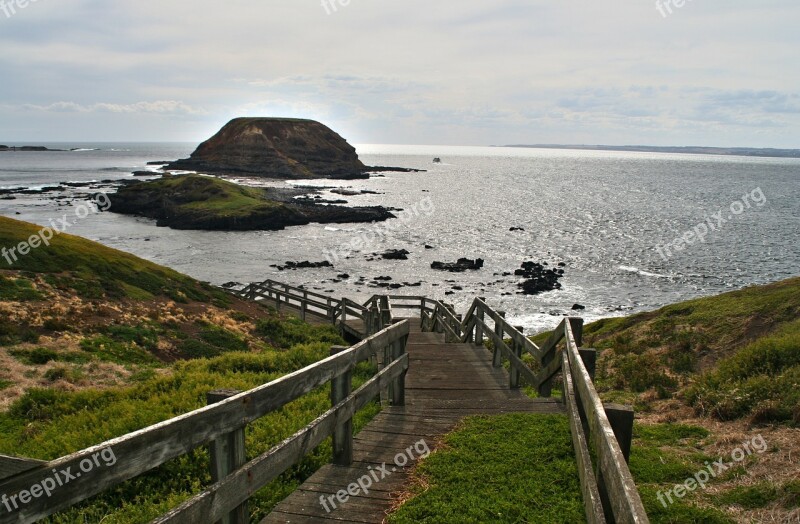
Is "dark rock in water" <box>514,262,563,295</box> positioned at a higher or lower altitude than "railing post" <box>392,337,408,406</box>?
lower

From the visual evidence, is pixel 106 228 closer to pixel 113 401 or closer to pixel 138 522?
pixel 113 401

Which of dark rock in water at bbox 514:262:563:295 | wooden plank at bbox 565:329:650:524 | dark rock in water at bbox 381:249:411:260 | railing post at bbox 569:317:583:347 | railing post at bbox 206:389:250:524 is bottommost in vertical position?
dark rock in water at bbox 514:262:563:295

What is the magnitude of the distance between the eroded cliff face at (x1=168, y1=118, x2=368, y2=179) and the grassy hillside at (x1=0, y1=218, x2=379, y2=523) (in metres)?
143

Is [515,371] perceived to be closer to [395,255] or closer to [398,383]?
[398,383]

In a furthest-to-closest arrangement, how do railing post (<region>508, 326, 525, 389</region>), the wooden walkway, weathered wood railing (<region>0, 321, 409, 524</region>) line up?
railing post (<region>508, 326, 525, 389</region>), the wooden walkway, weathered wood railing (<region>0, 321, 409, 524</region>)

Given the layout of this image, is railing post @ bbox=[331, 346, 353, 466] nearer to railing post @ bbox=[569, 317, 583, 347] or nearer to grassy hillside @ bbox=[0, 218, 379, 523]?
grassy hillside @ bbox=[0, 218, 379, 523]

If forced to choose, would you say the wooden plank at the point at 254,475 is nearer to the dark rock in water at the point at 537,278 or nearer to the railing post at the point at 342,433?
the railing post at the point at 342,433

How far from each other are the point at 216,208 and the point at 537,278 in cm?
5169

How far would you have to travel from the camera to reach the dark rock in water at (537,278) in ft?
151

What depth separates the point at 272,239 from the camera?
6856 cm

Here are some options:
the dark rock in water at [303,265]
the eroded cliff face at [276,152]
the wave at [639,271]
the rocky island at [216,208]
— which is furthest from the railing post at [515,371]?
the eroded cliff face at [276,152]

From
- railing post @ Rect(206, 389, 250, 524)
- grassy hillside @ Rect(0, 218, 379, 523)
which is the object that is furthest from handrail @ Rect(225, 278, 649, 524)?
grassy hillside @ Rect(0, 218, 379, 523)

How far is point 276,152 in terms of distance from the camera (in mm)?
174625

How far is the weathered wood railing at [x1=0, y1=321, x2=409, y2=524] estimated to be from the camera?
96.3 inches
